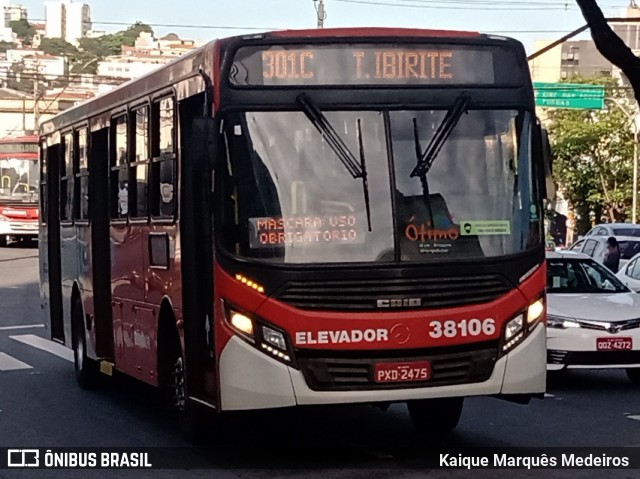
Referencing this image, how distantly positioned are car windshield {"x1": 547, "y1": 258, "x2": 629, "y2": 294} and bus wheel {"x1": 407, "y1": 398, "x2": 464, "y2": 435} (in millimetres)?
4561

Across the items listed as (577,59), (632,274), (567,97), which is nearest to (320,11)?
(567,97)

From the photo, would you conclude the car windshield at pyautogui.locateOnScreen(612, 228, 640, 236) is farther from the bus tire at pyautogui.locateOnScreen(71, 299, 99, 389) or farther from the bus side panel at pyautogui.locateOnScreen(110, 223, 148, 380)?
the bus side panel at pyautogui.locateOnScreen(110, 223, 148, 380)

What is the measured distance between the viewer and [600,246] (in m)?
26.9

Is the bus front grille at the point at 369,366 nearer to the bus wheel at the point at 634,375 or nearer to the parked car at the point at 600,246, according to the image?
the bus wheel at the point at 634,375

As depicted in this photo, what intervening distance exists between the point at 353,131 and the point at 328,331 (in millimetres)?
1377

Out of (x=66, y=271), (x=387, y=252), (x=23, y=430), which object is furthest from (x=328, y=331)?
(x=66, y=271)

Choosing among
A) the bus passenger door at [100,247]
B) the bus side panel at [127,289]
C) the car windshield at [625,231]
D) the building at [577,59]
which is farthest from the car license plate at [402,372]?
the building at [577,59]

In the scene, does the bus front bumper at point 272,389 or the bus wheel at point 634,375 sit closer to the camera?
the bus front bumper at point 272,389

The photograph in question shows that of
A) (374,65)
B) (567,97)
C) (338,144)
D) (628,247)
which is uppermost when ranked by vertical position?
(567,97)

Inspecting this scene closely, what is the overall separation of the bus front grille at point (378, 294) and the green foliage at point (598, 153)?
55.2 meters

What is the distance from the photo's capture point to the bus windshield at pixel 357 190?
9430 mm

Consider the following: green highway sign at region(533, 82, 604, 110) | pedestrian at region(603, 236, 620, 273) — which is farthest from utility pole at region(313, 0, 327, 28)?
pedestrian at region(603, 236, 620, 273)

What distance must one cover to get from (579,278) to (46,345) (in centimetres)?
791

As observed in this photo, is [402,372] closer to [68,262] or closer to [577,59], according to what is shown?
[68,262]
